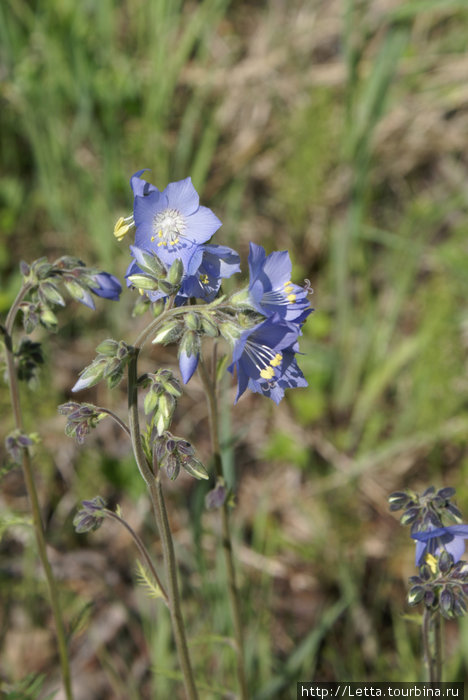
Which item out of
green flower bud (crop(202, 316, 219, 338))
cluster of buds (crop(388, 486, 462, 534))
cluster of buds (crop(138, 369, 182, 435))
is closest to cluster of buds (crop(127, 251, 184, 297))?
green flower bud (crop(202, 316, 219, 338))

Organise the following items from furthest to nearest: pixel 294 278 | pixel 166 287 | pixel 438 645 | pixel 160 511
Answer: pixel 294 278
pixel 438 645
pixel 160 511
pixel 166 287

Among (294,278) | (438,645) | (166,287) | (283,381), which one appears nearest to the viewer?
(166,287)

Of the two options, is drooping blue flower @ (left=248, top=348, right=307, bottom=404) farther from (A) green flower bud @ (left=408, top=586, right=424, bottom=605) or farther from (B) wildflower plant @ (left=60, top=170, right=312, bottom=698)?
(A) green flower bud @ (left=408, top=586, right=424, bottom=605)

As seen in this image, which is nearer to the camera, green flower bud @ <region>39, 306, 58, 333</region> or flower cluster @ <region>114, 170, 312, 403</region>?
flower cluster @ <region>114, 170, 312, 403</region>

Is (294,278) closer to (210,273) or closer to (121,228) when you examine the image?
(121,228)

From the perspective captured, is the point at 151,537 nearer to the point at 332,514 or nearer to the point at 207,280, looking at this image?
the point at 332,514

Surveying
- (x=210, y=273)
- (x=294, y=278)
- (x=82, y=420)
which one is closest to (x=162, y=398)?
(x=82, y=420)

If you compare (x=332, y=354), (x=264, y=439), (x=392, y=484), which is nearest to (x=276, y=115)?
(x=332, y=354)
